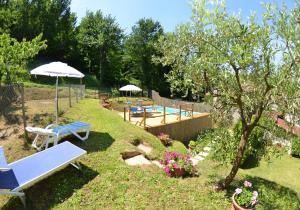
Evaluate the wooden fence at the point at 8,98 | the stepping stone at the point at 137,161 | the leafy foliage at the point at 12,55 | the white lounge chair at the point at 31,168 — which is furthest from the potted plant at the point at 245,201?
the leafy foliage at the point at 12,55

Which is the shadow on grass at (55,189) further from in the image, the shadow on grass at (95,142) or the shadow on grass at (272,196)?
the shadow on grass at (272,196)

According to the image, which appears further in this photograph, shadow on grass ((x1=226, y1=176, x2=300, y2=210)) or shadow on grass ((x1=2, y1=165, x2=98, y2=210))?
A: shadow on grass ((x1=226, y1=176, x2=300, y2=210))

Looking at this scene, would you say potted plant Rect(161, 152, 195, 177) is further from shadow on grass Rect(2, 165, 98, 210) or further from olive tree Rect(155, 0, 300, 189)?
shadow on grass Rect(2, 165, 98, 210)

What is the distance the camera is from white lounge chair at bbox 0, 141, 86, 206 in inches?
210

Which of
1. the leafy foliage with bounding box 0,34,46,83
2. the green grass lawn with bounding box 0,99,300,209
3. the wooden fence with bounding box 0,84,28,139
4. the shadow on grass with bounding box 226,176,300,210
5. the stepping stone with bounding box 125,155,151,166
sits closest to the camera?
Answer: the green grass lawn with bounding box 0,99,300,209

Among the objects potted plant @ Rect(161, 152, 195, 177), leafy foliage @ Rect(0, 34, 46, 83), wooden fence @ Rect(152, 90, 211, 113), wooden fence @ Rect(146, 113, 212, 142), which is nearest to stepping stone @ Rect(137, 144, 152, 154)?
potted plant @ Rect(161, 152, 195, 177)

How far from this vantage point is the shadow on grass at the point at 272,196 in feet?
22.3

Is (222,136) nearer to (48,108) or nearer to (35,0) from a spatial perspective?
(48,108)

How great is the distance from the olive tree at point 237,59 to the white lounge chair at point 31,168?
12.0 ft

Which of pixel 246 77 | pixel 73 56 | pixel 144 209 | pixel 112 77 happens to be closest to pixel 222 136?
pixel 246 77

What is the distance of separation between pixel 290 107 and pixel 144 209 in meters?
3.95

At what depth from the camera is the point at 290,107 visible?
533cm

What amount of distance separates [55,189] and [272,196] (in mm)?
6061

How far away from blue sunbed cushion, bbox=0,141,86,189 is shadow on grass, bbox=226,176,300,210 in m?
4.57
